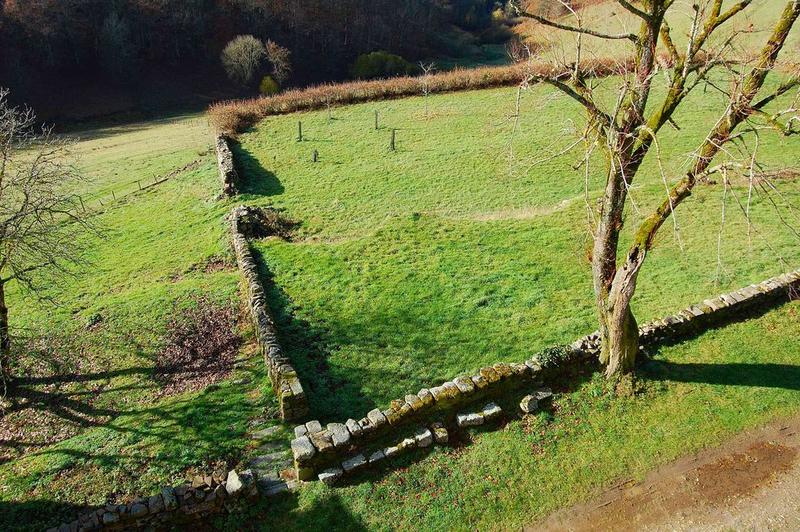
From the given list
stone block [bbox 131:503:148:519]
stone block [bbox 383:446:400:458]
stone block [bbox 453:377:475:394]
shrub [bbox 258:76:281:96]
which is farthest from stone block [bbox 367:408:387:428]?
shrub [bbox 258:76:281:96]

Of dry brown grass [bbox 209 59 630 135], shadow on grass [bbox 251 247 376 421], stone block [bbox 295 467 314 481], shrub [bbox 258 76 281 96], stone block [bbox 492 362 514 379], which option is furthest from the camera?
shrub [bbox 258 76 281 96]

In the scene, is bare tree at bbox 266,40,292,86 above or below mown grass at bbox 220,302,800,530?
above

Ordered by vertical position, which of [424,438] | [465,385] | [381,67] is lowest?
[424,438]

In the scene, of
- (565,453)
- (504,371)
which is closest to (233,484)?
(504,371)

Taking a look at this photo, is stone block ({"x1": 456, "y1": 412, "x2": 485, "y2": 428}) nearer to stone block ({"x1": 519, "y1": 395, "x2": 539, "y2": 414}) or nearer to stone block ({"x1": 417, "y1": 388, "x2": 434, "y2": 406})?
stone block ({"x1": 417, "y1": 388, "x2": 434, "y2": 406})

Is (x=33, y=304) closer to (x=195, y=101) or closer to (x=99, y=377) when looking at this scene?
(x=99, y=377)

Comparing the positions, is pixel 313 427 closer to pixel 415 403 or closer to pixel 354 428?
pixel 354 428

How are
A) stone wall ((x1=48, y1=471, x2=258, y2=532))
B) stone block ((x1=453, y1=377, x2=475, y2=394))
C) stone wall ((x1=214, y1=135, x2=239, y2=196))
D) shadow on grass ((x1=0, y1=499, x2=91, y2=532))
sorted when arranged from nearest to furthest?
stone wall ((x1=48, y1=471, x2=258, y2=532)), shadow on grass ((x1=0, y1=499, x2=91, y2=532)), stone block ((x1=453, y1=377, x2=475, y2=394)), stone wall ((x1=214, y1=135, x2=239, y2=196))

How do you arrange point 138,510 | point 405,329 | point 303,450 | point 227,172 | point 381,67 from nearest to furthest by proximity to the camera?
1. point 138,510
2. point 303,450
3. point 405,329
4. point 227,172
5. point 381,67

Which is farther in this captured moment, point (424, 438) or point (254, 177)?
point (254, 177)
